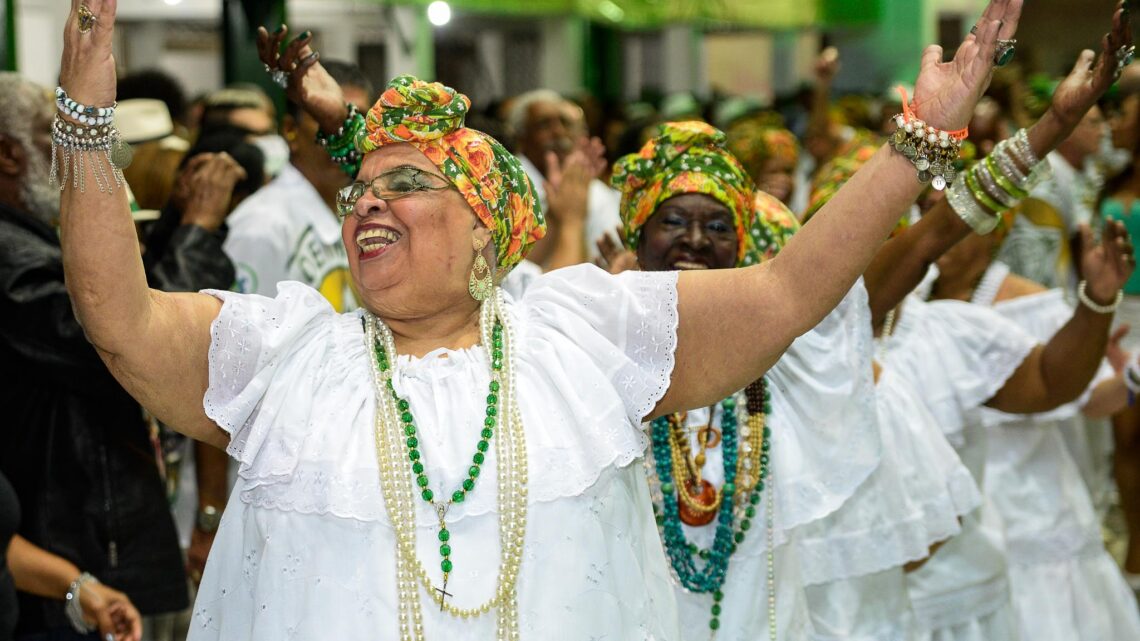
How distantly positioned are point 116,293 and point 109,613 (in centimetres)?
136

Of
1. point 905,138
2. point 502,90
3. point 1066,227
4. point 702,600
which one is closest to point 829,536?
point 702,600

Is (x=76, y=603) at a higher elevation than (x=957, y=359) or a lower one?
lower

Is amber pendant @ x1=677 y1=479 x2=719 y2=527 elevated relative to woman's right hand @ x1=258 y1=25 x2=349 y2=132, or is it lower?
lower

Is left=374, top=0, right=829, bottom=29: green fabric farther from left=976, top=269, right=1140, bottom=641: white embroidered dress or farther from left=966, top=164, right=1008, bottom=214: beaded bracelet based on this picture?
left=966, top=164, right=1008, bottom=214: beaded bracelet

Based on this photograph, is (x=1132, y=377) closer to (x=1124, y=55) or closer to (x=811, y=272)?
(x=1124, y=55)

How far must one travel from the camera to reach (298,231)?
479 cm

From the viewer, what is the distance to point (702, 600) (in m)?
3.40

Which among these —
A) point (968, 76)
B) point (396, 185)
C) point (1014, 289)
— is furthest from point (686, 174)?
Result: point (1014, 289)

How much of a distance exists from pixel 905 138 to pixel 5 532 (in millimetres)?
2063

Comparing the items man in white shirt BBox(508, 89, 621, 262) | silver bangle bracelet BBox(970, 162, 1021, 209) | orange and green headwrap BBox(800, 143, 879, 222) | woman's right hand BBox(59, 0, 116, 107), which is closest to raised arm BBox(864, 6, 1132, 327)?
silver bangle bracelet BBox(970, 162, 1021, 209)

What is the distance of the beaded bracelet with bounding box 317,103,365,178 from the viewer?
3332 mm

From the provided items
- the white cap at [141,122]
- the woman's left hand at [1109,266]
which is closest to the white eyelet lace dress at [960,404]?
the woman's left hand at [1109,266]

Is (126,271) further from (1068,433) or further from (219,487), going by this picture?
(1068,433)

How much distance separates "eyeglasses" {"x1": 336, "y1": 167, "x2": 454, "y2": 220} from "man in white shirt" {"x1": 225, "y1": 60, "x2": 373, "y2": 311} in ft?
6.27
